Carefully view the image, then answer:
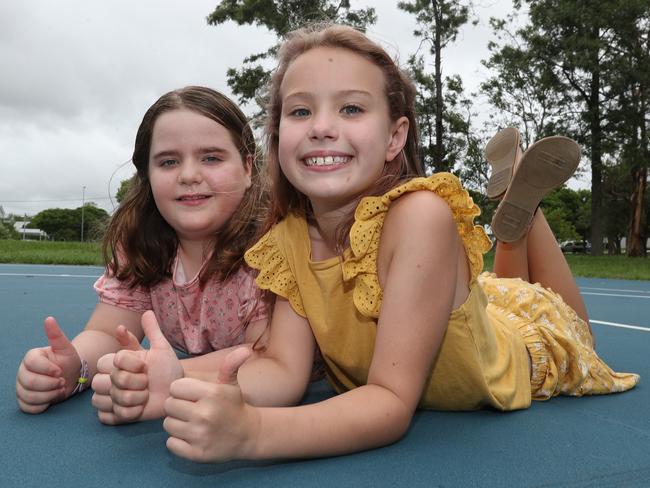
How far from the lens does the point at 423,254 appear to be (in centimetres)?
130

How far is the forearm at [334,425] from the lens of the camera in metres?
1.13

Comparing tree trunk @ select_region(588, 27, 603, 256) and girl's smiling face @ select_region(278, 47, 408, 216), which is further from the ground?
tree trunk @ select_region(588, 27, 603, 256)

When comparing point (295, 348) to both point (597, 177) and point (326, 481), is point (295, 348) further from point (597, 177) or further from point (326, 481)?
point (597, 177)

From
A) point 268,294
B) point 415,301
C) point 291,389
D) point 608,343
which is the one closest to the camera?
point 415,301

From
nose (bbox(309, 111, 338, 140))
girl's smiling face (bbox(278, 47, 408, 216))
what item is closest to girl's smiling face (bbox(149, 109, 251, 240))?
girl's smiling face (bbox(278, 47, 408, 216))

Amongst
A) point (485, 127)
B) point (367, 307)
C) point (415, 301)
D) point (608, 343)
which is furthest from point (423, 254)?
point (485, 127)

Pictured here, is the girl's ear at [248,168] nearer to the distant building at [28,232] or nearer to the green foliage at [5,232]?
the green foliage at [5,232]

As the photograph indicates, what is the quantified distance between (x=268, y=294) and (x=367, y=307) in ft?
1.52

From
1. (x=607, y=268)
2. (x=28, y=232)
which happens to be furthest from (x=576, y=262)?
(x=28, y=232)

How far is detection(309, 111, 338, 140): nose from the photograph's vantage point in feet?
4.64

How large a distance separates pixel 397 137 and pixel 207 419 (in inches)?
36.5

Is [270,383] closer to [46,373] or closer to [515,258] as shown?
[46,373]

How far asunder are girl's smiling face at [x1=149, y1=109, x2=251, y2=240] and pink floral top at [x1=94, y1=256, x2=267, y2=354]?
0.18 meters

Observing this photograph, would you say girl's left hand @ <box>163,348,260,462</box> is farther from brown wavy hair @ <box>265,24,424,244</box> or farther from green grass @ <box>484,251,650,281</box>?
green grass @ <box>484,251,650,281</box>
